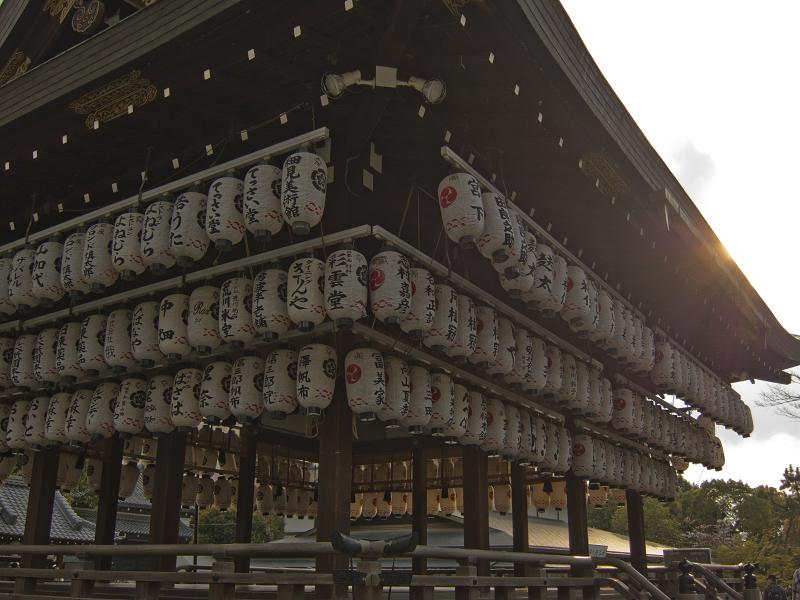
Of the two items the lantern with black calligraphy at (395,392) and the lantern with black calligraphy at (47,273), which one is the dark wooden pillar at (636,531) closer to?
the lantern with black calligraphy at (395,392)

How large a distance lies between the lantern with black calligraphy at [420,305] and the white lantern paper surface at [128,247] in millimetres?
2633

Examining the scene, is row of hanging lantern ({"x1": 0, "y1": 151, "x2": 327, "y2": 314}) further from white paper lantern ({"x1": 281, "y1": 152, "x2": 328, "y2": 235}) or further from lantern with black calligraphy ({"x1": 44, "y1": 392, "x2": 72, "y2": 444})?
lantern with black calligraphy ({"x1": 44, "y1": 392, "x2": 72, "y2": 444})

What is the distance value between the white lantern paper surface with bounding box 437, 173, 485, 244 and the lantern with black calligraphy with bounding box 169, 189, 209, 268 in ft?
7.34

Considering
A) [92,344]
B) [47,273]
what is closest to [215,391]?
[92,344]

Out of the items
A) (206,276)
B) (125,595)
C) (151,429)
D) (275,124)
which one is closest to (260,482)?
(125,595)

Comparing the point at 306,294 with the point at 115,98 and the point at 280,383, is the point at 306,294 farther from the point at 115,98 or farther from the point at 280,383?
the point at 115,98

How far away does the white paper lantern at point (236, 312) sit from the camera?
6.48m

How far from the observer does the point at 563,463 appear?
993cm

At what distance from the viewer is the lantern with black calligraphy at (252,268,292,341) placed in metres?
6.29

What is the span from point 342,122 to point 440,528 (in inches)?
478

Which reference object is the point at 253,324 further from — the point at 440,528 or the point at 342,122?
the point at 440,528

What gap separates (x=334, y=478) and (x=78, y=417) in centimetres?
341

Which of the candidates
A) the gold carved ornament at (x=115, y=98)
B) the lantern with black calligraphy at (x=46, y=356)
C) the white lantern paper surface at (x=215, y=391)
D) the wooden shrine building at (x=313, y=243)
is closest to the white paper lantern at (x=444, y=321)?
the wooden shrine building at (x=313, y=243)

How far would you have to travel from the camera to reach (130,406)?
737cm
